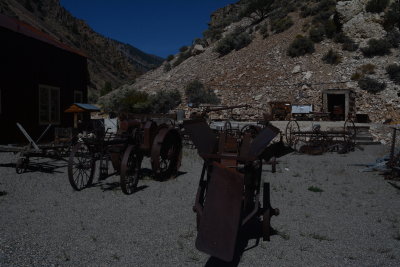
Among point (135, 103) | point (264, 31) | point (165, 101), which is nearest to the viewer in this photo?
point (165, 101)

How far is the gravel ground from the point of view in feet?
12.7

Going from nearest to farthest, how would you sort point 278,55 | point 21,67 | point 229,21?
point 21,67 → point 278,55 → point 229,21

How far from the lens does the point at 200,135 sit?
14.5 feet

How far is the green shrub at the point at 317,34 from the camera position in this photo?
32.2 meters

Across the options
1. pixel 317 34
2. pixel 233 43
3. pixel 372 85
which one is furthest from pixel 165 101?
pixel 372 85

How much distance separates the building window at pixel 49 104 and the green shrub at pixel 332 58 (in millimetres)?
22834

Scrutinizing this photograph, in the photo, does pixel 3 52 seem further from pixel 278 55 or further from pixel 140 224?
pixel 278 55

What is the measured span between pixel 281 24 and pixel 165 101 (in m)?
16.7

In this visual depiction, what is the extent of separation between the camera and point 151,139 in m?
8.65

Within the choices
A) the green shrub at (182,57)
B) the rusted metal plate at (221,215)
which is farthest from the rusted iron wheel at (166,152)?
the green shrub at (182,57)

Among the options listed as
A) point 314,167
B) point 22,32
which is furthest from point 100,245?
point 22,32

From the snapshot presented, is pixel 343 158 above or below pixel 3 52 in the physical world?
below

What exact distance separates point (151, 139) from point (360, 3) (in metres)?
31.4

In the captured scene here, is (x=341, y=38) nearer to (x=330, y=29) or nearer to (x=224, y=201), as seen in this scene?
(x=330, y=29)
